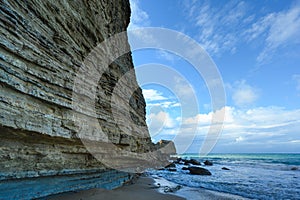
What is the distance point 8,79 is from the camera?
4.43 m

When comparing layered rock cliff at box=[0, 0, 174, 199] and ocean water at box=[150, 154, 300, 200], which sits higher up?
layered rock cliff at box=[0, 0, 174, 199]

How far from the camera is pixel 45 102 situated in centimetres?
561

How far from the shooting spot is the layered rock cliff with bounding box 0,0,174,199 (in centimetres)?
460

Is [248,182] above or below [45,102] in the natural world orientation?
below

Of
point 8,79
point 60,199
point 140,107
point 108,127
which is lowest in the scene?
point 60,199

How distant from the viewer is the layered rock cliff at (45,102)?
181 inches

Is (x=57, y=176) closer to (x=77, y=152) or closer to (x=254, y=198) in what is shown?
(x=77, y=152)

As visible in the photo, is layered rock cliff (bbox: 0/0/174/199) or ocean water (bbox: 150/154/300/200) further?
ocean water (bbox: 150/154/300/200)

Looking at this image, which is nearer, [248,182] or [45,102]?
[45,102]

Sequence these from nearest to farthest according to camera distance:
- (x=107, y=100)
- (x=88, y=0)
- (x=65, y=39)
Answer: (x=65, y=39) → (x=88, y=0) → (x=107, y=100)

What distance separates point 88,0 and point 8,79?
20.9ft

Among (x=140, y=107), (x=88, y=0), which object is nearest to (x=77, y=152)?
(x=88, y=0)

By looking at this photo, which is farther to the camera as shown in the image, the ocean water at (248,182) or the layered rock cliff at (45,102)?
the ocean water at (248,182)

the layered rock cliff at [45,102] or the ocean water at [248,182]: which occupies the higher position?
the layered rock cliff at [45,102]
